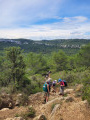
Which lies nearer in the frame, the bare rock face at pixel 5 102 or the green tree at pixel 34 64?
the bare rock face at pixel 5 102

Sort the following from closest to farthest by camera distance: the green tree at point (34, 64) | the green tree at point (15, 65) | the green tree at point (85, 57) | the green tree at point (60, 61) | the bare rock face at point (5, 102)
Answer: the bare rock face at point (5, 102), the green tree at point (15, 65), the green tree at point (85, 57), the green tree at point (60, 61), the green tree at point (34, 64)

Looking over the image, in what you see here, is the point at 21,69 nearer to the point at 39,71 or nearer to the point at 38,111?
the point at 38,111

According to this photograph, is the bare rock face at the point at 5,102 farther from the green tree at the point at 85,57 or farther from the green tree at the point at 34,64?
the green tree at the point at 34,64

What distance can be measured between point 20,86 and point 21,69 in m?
2.12

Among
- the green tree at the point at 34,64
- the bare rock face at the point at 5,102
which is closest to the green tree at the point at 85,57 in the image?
the green tree at the point at 34,64

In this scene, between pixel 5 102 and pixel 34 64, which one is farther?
pixel 34 64

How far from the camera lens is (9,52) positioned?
13094 millimetres

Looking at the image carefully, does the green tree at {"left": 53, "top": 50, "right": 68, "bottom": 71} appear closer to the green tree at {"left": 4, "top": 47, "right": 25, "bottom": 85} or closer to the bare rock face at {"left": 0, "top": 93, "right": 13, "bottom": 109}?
the green tree at {"left": 4, "top": 47, "right": 25, "bottom": 85}

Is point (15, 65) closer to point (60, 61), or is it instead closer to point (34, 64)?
point (34, 64)

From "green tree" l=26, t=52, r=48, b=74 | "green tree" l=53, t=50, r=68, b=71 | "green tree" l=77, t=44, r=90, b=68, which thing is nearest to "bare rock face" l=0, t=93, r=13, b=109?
"green tree" l=77, t=44, r=90, b=68

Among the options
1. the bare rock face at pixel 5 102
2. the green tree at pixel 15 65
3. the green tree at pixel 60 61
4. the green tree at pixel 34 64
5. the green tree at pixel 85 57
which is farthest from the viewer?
the green tree at pixel 34 64

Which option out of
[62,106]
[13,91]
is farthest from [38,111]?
[13,91]

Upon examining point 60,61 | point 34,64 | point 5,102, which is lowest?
point 34,64

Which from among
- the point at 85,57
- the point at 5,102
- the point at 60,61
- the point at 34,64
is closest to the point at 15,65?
the point at 5,102
